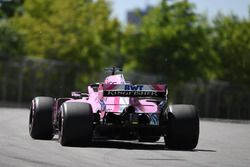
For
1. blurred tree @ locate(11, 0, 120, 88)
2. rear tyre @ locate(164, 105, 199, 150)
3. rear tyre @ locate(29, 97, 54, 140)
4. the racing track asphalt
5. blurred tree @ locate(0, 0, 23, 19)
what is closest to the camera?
the racing track asphalt

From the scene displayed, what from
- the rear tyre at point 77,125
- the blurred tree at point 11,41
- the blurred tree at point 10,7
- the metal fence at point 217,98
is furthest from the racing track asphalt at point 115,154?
the blurred tree at point 10,7

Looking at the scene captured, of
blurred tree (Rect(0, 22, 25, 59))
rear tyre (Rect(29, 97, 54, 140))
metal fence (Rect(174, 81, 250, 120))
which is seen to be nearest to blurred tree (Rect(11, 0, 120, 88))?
blurred tree (Rect(0, 22, 25, 59))

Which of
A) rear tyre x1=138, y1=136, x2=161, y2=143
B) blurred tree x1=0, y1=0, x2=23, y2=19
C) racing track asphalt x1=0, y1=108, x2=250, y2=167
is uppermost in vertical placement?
blurred tree x1=0, y1=0, x2=23, y2=19

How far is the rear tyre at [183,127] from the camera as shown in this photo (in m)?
15.8

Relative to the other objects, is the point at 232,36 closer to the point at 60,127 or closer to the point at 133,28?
the point at 133,28

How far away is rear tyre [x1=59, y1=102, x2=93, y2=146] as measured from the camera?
49.8ft

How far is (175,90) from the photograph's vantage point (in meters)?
63.3

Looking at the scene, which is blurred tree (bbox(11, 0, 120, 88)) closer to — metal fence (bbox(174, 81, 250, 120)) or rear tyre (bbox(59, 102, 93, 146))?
metal fence (bbox(174, 81, 250, 120))

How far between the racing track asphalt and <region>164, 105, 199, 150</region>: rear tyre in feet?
0.80

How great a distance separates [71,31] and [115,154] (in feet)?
163

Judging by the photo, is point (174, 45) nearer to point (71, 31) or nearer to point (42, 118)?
point (71, 31)

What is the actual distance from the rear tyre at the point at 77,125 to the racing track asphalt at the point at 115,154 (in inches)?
8.9

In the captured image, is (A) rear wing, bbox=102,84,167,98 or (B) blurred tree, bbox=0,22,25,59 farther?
(B) blurred tree, bbox=0,22,25,59

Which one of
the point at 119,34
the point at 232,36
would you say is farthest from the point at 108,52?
the point at 232,36
